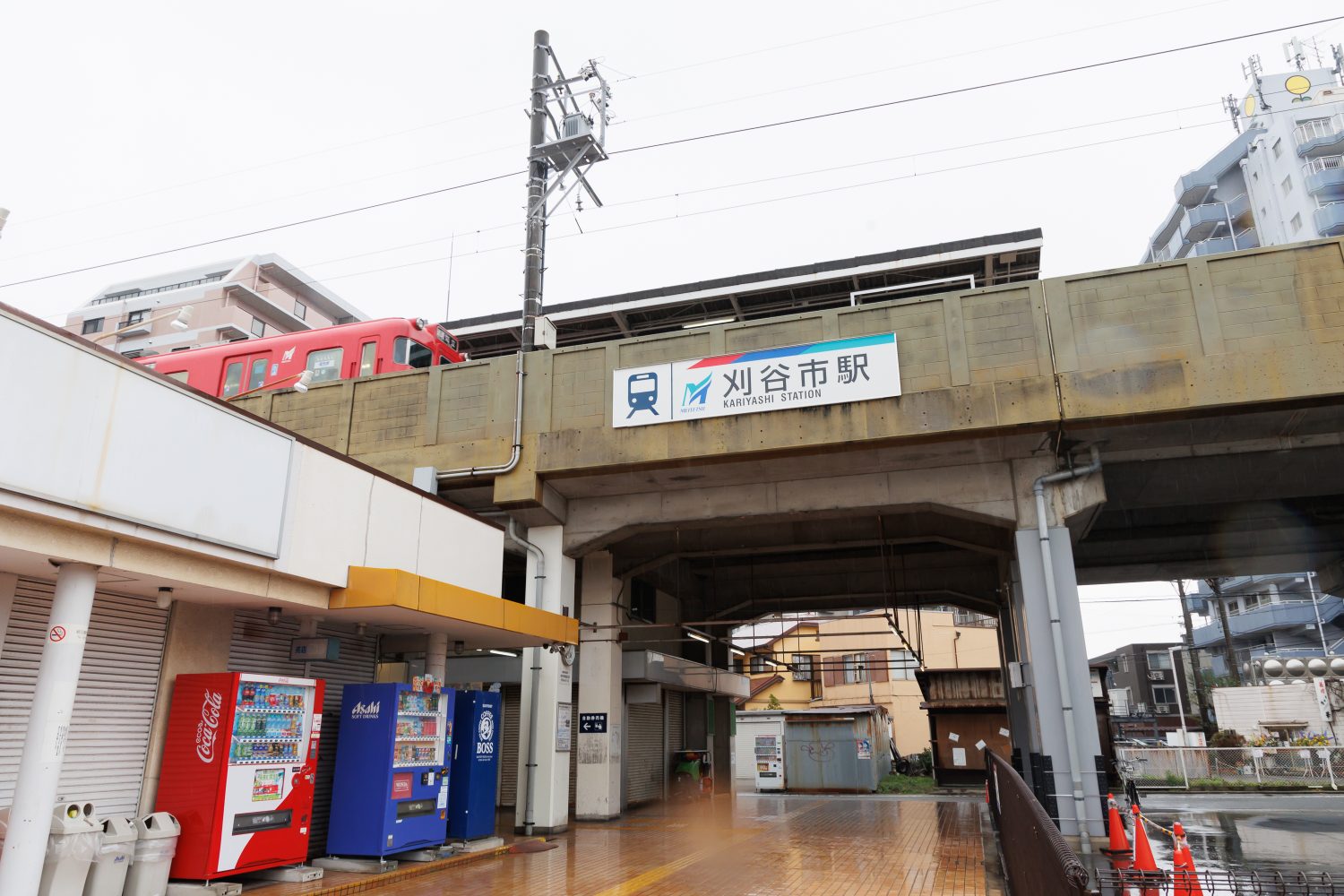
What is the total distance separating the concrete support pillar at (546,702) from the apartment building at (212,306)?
4642cm

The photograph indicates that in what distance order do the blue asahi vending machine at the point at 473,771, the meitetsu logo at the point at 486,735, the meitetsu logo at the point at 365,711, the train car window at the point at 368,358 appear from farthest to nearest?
the train car window at the point at 368,358
the meitetsu logo at the point at 486,735
the blue asahi vending machine at the point at 473,771
the meitetsu logo at the point at 365,711

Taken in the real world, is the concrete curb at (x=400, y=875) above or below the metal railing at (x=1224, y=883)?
below

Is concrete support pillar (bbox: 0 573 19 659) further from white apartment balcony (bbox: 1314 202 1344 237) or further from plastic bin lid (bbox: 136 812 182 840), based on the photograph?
white apartment balcony (bbox: 1314 202 1344 237)

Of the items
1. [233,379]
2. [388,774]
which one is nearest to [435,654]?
[388,774]

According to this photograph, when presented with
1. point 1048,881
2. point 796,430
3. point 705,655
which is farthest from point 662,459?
point 705,655

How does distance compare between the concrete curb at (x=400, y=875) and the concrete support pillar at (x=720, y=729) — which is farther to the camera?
the concrete support pillar at (x=720, y=729)

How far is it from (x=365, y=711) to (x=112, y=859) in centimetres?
359

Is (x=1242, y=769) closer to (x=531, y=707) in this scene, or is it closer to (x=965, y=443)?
(x=965, y=443)

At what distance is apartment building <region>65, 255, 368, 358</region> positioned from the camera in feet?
184

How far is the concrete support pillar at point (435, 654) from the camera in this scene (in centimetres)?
1290

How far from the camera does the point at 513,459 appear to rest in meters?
15.9

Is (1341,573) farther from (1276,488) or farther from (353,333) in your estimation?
(353,333)

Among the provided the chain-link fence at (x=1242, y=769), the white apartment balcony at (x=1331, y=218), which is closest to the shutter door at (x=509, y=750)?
the chain-link fence at (x=1242, y=769)

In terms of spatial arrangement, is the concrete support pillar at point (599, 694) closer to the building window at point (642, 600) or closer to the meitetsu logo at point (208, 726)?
the building window at point (642, 600)
